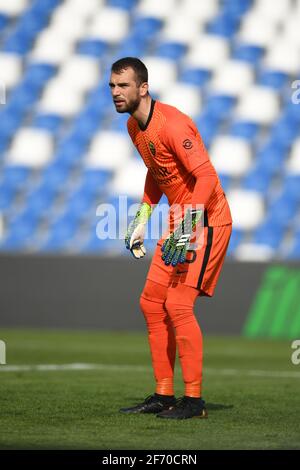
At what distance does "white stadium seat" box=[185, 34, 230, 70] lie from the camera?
63.9 feet

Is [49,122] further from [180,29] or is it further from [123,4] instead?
[180,29]

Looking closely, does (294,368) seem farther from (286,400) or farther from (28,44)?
(28,44)

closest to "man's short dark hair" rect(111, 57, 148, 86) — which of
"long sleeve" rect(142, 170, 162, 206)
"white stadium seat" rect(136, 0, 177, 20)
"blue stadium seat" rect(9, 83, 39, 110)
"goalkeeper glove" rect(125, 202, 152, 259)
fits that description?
"long sleeve" rect(142, 170, 162, 206)

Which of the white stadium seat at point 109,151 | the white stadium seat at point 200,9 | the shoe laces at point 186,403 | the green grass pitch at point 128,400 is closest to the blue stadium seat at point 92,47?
the white stadium seat at point 200,9

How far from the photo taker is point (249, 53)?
19625 mm

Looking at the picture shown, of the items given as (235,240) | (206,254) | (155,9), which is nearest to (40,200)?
(235,240)

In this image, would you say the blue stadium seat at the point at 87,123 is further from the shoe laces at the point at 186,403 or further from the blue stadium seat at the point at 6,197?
the shoe laces at the point at 186,403

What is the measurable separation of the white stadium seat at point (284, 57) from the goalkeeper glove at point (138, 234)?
13191 millimetres

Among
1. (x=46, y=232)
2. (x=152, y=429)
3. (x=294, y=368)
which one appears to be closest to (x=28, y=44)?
(x=46, y=232)

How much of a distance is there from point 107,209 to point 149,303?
9.78 meters

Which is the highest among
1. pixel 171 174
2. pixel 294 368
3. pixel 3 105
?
pixel 3 105

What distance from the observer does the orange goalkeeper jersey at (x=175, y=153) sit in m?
5.86

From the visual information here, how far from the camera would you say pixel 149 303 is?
625 centimetres

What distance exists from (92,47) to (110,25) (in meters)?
0.53
